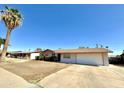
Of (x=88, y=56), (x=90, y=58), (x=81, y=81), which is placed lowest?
(x=81, y=81)

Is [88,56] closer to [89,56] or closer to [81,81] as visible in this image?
[89,56]

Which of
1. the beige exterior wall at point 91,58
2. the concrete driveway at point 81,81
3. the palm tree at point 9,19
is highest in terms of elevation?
the palm tree at point 9,19

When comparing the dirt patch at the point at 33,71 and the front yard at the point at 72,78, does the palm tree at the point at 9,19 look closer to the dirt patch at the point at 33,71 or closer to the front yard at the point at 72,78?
the dirt patch at the point at 33,71

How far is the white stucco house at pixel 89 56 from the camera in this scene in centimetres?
1695

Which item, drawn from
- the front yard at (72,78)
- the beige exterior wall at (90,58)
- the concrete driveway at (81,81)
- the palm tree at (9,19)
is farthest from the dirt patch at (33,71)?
the palm tree at (9,19)

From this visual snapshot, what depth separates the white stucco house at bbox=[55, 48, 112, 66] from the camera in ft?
55.6

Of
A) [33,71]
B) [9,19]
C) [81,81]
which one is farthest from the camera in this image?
[9,19]

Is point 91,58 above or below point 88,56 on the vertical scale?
below

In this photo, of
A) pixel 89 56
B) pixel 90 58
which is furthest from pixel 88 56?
pixel 90 58

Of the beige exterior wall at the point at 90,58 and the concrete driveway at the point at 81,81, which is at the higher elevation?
the beige exterior wall at the point at 90,58

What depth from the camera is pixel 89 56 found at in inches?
720

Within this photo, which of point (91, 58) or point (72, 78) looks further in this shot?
point (91, 58)
